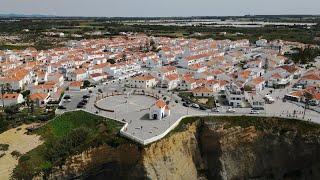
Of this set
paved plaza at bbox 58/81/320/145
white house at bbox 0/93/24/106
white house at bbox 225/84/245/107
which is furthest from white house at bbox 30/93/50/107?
white house at bbox 225/84/245/107

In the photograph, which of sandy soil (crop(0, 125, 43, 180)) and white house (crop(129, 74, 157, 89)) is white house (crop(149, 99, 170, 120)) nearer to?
sandy soil (crop(0, 125, 43, 180))

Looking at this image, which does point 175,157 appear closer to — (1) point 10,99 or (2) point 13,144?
(2) point 13,144

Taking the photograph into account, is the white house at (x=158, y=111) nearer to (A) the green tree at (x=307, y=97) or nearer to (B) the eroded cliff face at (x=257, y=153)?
(B) the eroded cliff face at (x=257, y=153)

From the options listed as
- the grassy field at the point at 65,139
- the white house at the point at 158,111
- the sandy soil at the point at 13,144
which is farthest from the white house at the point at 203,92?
the sandy soil at the point at 13,144

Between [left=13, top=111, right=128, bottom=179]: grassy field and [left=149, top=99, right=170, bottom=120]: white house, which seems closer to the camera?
[left=13, top=111, right=128, bottom=179]: grassy field

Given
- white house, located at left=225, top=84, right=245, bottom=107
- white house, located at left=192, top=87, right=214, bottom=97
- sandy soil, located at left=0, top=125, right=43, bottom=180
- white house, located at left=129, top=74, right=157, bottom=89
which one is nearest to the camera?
sandy soil, located at left=0, top=125, right=43, bottom=180

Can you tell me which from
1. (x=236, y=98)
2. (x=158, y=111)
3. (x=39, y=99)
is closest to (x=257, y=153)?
(x=236, y=98)
